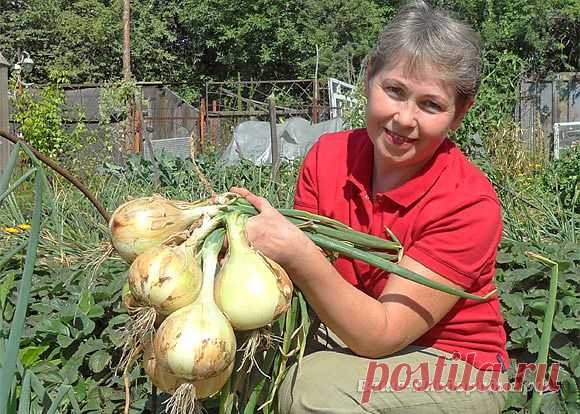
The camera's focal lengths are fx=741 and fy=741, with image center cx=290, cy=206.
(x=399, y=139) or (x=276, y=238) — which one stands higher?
(x=399, y=139)

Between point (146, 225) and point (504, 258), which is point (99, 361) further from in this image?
point (504, 258)

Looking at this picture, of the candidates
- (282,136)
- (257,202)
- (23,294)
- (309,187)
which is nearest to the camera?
(23,294)

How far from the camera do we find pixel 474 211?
1.64m

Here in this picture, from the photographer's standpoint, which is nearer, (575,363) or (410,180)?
(410,180)

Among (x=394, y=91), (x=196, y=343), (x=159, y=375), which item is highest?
(x=394, y=91)

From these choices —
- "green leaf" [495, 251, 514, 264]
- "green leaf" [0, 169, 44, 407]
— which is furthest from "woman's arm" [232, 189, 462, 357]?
"green leaf" [495, 251, 514, 264]

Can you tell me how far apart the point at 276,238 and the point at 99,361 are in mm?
976

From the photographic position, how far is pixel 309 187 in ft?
6.28

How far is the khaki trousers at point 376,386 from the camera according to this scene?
1.54 meters

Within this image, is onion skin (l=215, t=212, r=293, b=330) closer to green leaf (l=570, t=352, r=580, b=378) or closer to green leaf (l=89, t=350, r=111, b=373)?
green leaf (l=89, t=350, r=111, b=373)

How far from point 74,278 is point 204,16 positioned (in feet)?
66.1

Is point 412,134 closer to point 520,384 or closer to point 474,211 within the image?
point 474,211

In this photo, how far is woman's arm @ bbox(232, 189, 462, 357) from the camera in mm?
1372

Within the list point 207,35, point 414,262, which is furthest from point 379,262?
point 207,35
